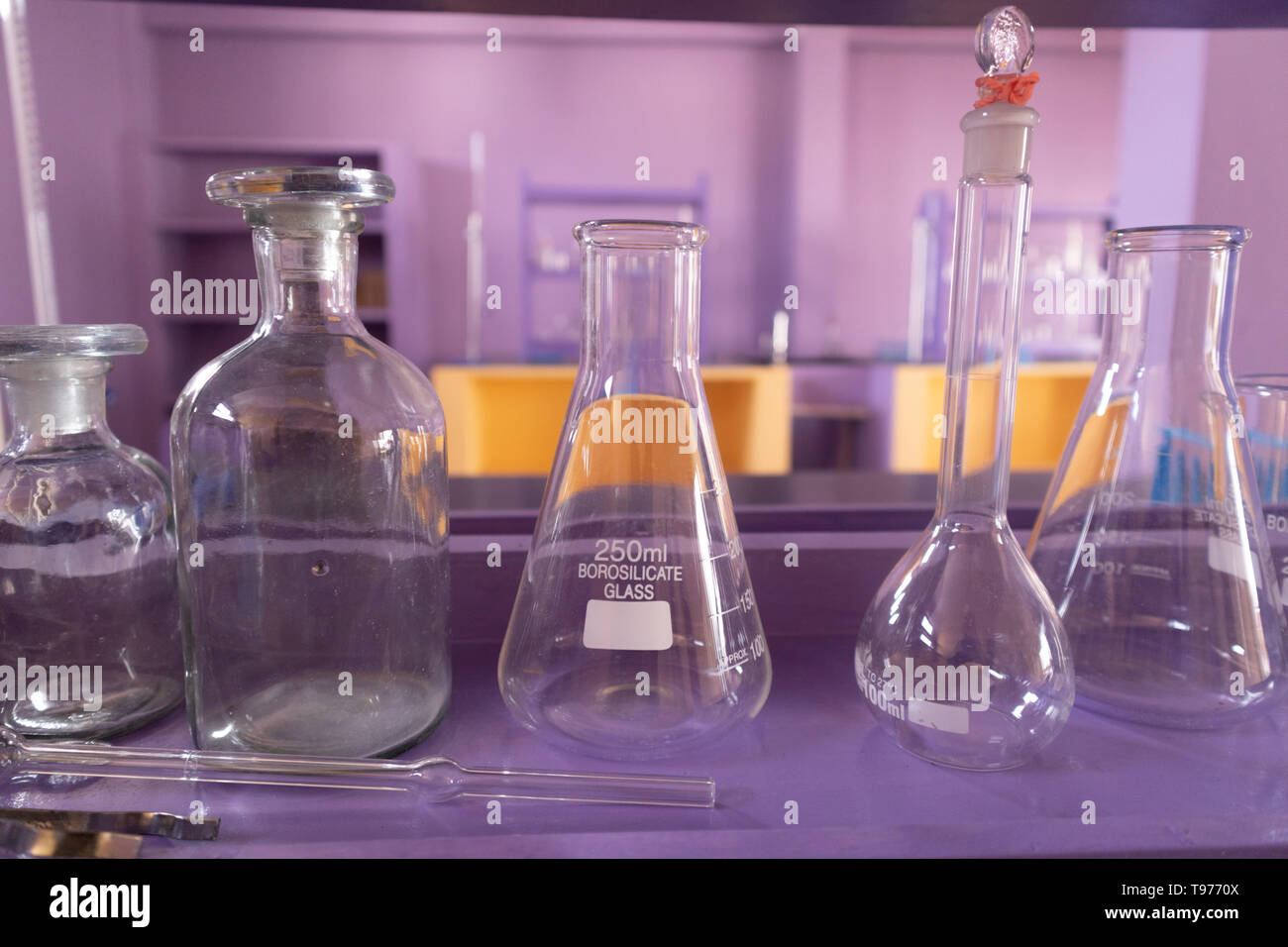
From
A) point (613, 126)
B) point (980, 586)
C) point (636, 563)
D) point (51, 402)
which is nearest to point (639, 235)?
point (636, 563)

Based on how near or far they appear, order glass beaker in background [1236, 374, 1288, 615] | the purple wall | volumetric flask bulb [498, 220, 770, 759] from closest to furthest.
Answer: volumetric flask bulb [498, 220, 770, 759] < glass beaker in background [1236, 374, 1288, 615] < the purple wall

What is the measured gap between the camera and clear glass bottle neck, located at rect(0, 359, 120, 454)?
63 cm

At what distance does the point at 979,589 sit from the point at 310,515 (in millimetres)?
490

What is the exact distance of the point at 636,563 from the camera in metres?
0.64

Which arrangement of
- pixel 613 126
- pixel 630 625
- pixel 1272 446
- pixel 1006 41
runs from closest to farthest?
1. pixel 1006 41
2. pixel 630 625
3. pixel 1272 446
4. pixel 613 126

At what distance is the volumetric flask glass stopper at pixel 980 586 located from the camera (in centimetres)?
56

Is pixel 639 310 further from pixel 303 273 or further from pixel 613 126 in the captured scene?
pixel 613 126

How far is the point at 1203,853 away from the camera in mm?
521

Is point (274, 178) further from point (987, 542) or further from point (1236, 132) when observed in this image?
point (1236, 132)

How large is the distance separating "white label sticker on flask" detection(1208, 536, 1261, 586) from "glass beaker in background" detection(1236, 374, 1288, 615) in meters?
0.07

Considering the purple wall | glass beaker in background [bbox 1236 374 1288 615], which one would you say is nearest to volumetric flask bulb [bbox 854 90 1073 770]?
glass beaker in background [bbox 1236 374 1288 615]

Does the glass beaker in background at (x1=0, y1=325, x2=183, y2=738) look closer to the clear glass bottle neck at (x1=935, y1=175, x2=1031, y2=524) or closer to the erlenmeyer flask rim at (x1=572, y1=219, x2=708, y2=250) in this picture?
the erlenmeyer flask rim at (x1=572, y1=219, x2=708, y2=250)

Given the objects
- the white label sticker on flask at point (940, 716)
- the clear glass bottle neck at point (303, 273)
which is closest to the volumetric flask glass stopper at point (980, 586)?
the white label sticker on flask at point (940, 716)
